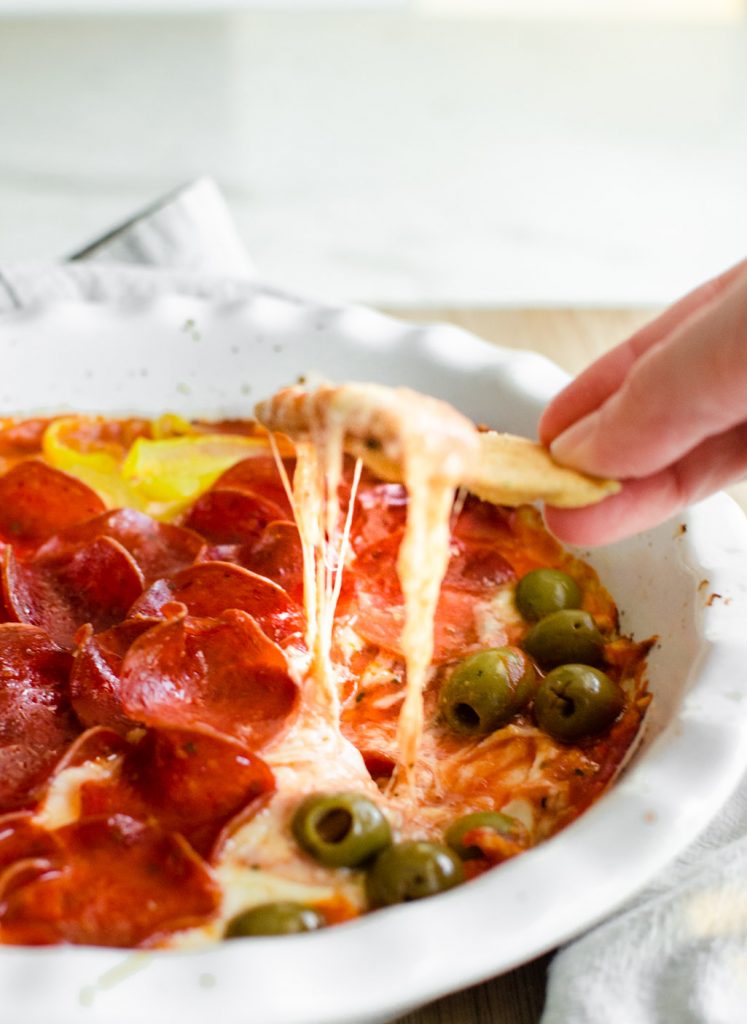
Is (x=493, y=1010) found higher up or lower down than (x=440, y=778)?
lower down

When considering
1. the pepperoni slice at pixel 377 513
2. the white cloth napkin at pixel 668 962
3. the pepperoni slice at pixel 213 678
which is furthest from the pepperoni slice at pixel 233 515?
the white cloth napkin at pixel 668 962

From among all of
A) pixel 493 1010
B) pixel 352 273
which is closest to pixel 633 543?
pixel 493 1010

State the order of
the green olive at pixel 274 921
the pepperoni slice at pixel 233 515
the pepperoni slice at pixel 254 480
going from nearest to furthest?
the green olive at pixel 274 921
the pepperoni slice at pixel 233 515
the pepperoni slice at pixel 254 480

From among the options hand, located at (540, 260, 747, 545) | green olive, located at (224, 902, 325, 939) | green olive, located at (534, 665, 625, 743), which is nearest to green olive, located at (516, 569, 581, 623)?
green olive, located at (534, 665, 625, 743)

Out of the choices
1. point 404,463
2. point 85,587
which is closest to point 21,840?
point 85,587

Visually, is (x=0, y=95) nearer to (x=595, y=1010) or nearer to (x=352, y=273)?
(x=352, y=273)

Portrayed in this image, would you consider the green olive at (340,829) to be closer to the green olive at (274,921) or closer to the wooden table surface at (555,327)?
the green olive at (274,921)
